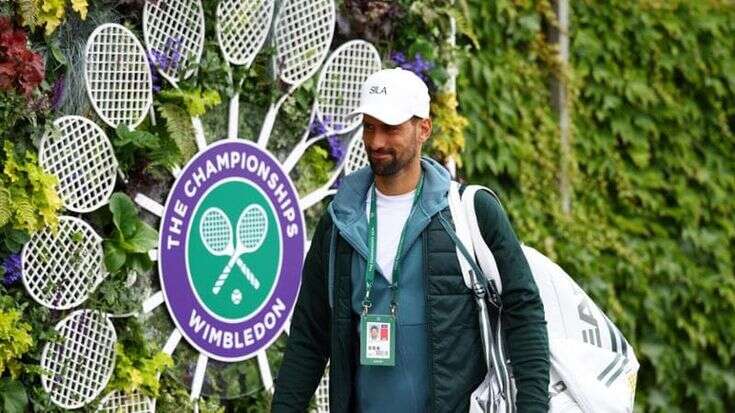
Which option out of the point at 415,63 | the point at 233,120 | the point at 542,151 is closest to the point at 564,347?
the point at 233,120

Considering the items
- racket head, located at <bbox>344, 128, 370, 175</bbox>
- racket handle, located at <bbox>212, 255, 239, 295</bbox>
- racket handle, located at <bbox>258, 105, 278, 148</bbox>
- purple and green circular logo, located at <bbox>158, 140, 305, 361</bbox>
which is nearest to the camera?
purple and green circular logo, located at <bbox>158, 140, 305, 361</bbox>

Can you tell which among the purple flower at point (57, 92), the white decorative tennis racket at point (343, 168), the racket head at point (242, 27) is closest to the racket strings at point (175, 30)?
the racket head at point (242, 27)

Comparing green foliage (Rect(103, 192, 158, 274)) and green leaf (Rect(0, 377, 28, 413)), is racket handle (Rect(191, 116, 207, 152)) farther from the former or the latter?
green leaf (Rect(0, 377, 28, 413))

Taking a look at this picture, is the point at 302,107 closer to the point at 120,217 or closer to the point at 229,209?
the point at 229,209

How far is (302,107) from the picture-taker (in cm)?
601

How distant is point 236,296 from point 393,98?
66.6 inches

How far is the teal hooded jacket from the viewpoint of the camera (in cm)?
415

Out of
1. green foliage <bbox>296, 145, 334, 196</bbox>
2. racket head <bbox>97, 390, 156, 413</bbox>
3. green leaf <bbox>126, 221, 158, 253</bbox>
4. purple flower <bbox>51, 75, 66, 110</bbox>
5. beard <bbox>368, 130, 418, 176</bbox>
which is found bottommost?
racket head <bbox>97, 390, 156, 413</bbox>

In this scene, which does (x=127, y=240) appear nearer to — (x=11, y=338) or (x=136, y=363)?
(x=136, y=363)

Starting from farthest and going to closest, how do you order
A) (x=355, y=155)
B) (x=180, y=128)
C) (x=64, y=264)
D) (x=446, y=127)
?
(x=446, y=127) < (x=355, y=155) < (x=180, y=128) < (x=64, y=264)

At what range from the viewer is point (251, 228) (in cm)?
570

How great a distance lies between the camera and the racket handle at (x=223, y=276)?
5.57 m

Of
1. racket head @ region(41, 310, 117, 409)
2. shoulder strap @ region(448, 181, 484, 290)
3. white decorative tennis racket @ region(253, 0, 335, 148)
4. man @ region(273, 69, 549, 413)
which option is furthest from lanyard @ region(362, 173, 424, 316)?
white decorative tennis racket @ region(253, 0, 335, 148)

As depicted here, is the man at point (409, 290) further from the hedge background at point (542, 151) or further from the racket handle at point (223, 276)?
the racket handle at point (223, 276)
